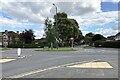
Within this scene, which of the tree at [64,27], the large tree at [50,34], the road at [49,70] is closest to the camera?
the road at [49,70]

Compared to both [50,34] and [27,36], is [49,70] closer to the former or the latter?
[50,34]

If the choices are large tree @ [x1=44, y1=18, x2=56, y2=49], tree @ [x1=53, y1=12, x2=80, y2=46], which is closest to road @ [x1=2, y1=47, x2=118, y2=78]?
large tree @ [x1=44, y1=18, x2=56, y2=49]

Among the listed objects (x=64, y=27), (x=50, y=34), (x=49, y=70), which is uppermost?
(x=64, y=27)

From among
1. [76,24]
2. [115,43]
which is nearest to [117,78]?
[115,43]

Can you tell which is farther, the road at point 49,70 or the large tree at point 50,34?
the large tree at point 50,34

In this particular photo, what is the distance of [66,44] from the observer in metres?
104

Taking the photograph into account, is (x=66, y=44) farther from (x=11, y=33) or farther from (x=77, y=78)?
(x=77, y=78)

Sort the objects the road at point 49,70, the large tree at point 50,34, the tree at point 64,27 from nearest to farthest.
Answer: the road at point 49,70, the large tree at point 50,34, the tree at point 64,27

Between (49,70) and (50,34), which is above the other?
(50,34)

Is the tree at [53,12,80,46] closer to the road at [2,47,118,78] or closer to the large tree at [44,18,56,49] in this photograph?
the large tree at [44,18,56,49]

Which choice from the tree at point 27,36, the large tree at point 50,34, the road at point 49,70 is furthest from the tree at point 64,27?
the road at point 49,70

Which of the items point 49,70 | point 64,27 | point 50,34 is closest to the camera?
point 49,70

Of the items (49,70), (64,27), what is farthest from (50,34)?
(49,70)

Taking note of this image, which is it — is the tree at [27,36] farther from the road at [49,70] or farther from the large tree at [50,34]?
the road at [49,70]
